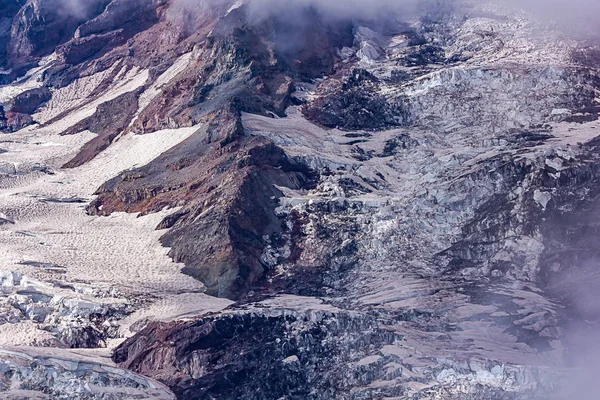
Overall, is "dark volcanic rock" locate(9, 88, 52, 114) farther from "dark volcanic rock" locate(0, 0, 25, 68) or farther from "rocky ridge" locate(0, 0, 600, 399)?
"dark volcanic rock" locate(0, 0, 25, 68)

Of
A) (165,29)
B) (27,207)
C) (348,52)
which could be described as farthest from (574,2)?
(27,207)

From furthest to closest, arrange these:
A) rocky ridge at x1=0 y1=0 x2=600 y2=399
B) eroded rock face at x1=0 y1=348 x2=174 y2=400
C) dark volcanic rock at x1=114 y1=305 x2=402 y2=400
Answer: rocky ridge at x1=0 y1=0 x2=600 y2=399
dark volcanic rock at x1=114 y1=305 x2=402 y2=400
eroded rock face at x1=0 y1=348 x2=174 y2=400

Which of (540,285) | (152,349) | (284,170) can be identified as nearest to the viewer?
(152,349)

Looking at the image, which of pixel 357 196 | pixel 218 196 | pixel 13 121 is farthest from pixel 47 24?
pixel 357 196

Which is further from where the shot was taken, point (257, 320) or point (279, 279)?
point (279, 279)

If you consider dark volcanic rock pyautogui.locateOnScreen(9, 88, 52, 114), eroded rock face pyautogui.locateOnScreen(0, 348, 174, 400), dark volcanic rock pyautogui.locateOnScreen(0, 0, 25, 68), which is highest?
eroded rock face pyautogui.locateOnScreen(0, 348, 174, 400)

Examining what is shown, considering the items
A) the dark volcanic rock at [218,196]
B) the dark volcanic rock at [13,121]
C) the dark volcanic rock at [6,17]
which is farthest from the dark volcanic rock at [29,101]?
the dark volcanic rock at [218,196]

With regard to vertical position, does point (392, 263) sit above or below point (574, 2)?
below

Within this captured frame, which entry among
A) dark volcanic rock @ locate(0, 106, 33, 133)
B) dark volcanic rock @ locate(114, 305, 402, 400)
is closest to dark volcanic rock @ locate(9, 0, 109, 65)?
dark volcanic rock @ locate(0, 106, 33, 133)

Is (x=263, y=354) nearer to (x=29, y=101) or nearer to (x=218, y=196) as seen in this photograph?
(x=218, y=196)

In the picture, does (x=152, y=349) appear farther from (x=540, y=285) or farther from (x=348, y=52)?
(x=348, y=52)

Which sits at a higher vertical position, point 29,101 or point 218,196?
point 218,196
